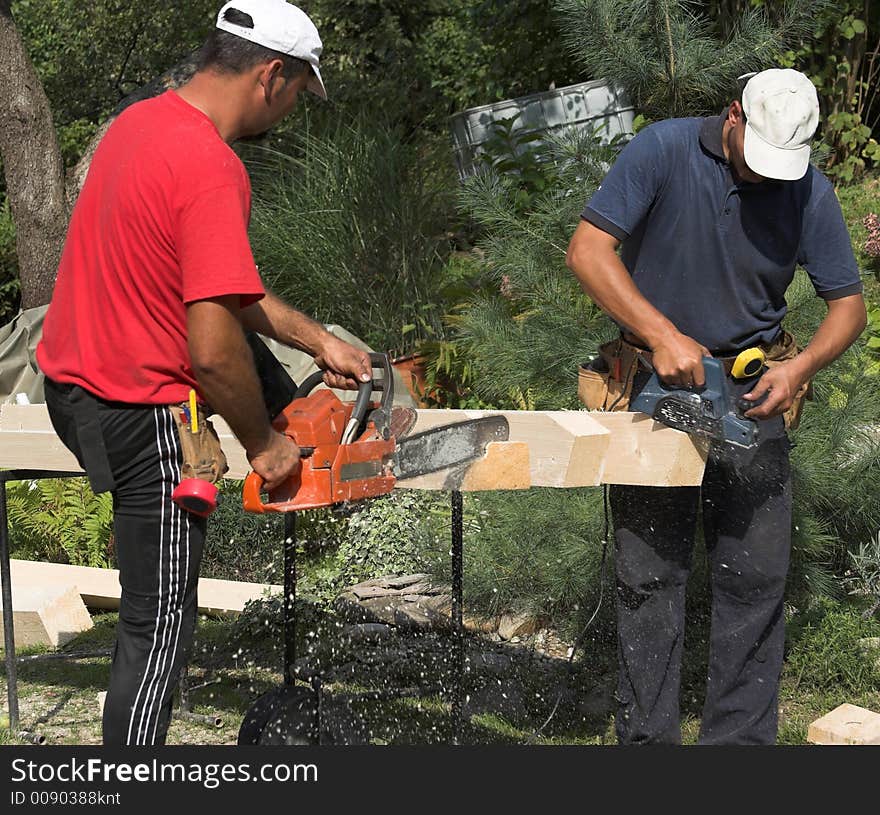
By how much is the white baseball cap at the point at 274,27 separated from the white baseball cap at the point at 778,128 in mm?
1149

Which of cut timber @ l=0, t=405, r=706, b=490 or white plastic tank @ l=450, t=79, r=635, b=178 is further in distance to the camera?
white plastic tank @ l=450, t=79, r=635, b=178

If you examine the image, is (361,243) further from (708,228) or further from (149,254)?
(149,254)

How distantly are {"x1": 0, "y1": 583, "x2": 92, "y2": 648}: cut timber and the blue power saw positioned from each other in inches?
119

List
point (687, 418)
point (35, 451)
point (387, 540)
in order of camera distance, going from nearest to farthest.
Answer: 1. point (687, 418)
2. point (35, 451)
3. point (387, 540)

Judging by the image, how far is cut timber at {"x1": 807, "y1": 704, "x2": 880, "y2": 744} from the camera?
3.52 m

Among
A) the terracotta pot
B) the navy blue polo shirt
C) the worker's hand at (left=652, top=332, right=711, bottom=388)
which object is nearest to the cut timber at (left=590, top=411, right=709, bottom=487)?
the worker's hand at (left=652, top=332, right=711, bottom=388)

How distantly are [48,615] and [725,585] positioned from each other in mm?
2984

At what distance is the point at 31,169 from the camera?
22.2ft

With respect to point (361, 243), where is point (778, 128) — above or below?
above

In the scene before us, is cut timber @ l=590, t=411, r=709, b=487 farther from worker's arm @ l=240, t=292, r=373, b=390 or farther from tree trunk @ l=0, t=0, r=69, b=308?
tree trunk @ l=0, t=0, r=69, b=308

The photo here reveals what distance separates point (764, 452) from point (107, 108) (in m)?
10.1

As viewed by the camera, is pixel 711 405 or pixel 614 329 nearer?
pixel 711 405

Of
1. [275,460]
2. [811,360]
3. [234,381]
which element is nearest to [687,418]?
[811,360]

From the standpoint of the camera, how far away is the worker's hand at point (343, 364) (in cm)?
285
